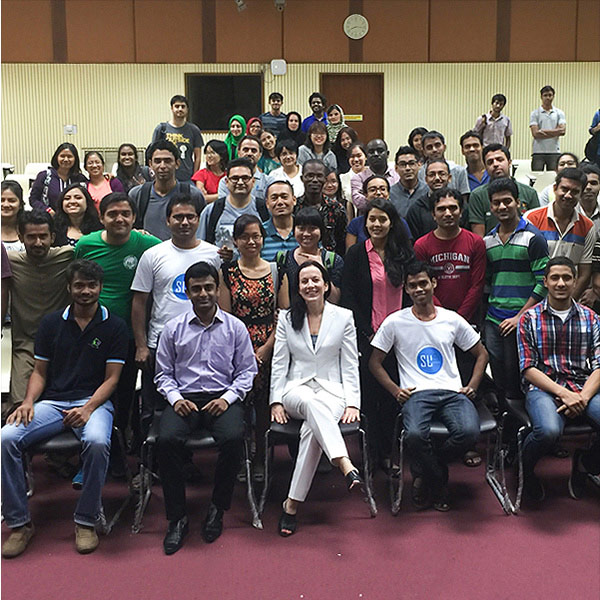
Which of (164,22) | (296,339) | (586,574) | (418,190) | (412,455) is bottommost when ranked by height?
(586,574)

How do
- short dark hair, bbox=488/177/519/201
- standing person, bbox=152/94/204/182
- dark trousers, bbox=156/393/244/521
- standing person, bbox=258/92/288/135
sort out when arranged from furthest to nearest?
standing person, bbox=258/92/288/135 < standing person, bbox=152/94/204/182 < short dark hair, bbox=488/177/519/201 < dark trousers, bbox=156/393/244/521

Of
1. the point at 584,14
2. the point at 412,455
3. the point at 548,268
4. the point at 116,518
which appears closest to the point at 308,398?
the point at 412,455

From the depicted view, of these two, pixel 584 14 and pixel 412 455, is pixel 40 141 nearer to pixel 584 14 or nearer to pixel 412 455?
pixel 584 14

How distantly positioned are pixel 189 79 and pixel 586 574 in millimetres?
10752

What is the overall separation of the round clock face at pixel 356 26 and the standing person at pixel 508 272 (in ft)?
28.6

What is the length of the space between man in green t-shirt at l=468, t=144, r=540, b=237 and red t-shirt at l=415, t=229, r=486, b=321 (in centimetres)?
46

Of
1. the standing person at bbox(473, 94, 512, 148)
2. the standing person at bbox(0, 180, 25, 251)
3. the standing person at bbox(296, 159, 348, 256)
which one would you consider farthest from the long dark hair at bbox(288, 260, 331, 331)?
the standing person at bbox(473, 94, 512, 148)

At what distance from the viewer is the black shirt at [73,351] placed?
3447 mm

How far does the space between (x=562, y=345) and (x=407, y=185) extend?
1.61 m

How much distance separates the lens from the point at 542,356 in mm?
3656

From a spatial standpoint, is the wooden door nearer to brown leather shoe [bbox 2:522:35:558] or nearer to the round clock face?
the round clock face

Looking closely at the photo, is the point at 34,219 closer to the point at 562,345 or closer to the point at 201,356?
the point at 201,356

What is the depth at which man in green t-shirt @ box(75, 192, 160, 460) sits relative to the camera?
3.73 m

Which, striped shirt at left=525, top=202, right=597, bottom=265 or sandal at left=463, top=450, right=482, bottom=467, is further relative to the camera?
striped shirt at left=525, top=202, right=597, bottom=265
